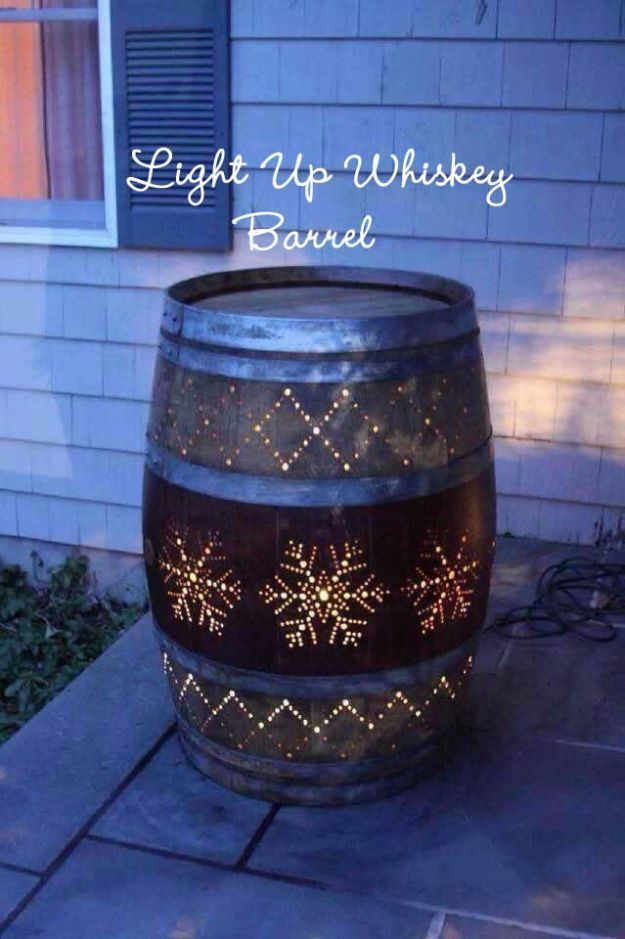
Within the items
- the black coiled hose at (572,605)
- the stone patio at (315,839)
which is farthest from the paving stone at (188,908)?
the black coiled hose at (572,605)

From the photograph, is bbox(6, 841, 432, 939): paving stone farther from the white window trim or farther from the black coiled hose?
the white window trim

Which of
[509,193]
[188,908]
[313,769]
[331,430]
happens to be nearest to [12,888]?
[188,908]

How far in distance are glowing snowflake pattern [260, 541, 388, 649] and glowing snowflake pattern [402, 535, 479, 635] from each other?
0.28 ft

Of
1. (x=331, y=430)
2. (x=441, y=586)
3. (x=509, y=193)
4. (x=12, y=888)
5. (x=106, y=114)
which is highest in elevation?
(x=106, y=114)

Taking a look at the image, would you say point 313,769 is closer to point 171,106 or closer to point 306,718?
point 306,718

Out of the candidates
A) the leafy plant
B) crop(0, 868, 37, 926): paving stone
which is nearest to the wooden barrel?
crop(0, 868, 37, 926): paving stone

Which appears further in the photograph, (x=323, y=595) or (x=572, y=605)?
(x=572, y=605)

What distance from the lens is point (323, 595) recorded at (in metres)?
2.33

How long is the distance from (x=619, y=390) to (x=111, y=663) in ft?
6.27

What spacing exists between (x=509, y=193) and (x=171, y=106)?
1.24 metres

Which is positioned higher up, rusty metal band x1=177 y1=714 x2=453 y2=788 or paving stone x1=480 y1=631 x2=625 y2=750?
rusty metal band x1=177 y1=714 x2=453 y2=788

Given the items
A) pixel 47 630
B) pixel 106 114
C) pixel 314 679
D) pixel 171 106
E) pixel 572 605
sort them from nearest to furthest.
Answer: pixel 314 679 < pixel 572 605 < pixel 171 106 < pixel 106 114 < pixel 47 630

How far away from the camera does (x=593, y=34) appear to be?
3.72 m

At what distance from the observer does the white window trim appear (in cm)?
431
